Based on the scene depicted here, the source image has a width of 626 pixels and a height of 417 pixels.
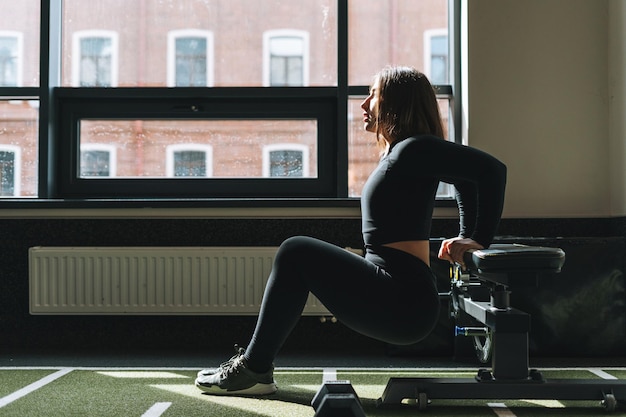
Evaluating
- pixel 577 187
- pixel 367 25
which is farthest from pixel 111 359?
pixel 577 187

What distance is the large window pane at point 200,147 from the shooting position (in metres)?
3.39

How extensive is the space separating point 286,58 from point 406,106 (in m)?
1.60

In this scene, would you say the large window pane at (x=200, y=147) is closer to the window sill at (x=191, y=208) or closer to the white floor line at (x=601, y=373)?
the window sill at (x=191, y=208)

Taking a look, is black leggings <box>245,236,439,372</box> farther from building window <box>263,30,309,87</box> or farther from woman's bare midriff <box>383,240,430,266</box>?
building window <box>263,30,309,87</box>

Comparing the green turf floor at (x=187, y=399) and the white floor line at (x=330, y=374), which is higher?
the green turf floor at (x=187, y=399)

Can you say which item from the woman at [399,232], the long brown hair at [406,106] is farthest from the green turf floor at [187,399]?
the long brown hair at [406,106]

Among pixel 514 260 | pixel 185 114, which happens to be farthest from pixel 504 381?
pixel 185 114

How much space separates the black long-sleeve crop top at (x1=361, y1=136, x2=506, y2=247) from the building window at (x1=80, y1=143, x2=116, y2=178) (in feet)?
6.03

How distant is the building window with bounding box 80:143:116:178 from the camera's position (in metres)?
3.41

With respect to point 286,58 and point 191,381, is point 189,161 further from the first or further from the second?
point 191,381

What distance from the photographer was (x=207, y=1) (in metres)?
3.41

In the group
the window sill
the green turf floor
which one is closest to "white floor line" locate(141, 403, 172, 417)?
the green turf floor

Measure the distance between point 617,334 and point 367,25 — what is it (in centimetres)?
172

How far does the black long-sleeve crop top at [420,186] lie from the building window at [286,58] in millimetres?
1601
